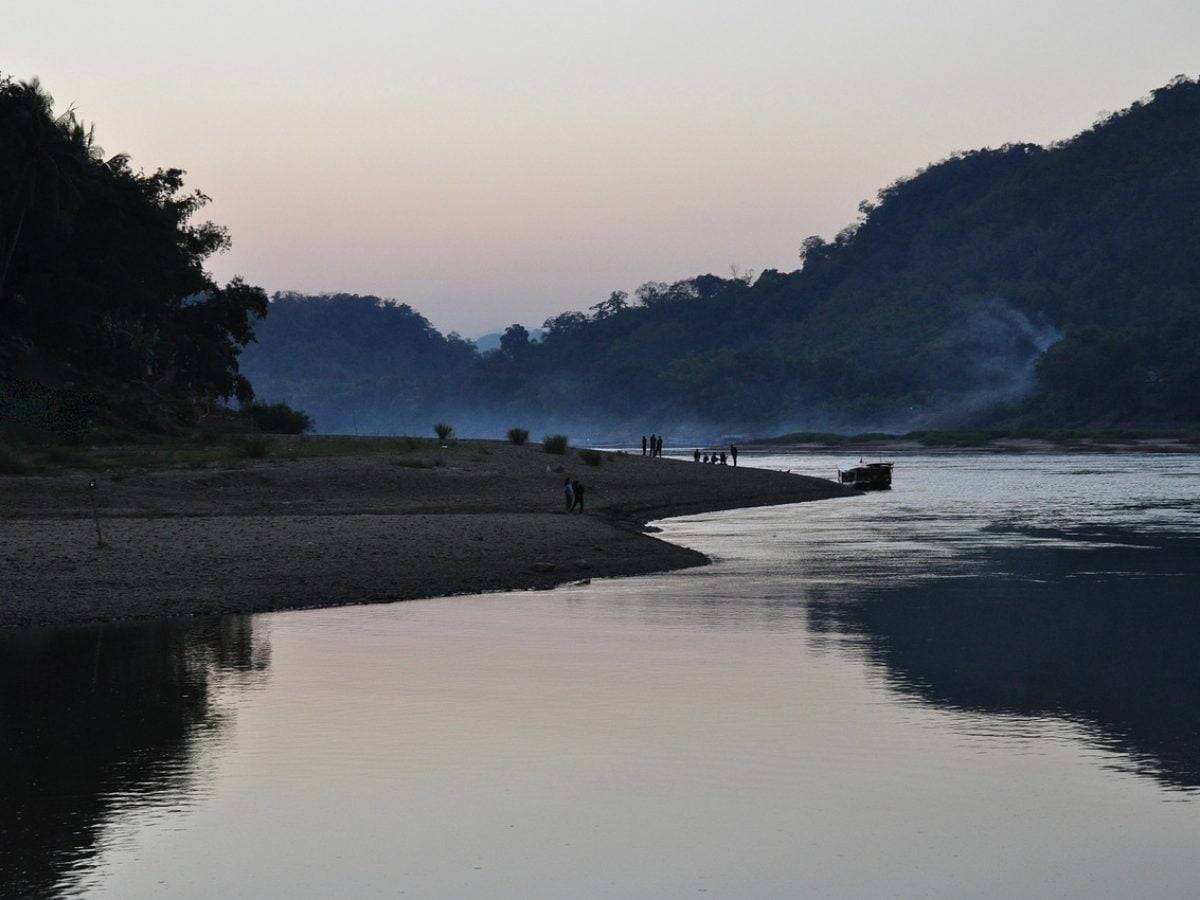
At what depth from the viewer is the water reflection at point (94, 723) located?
13883 mm

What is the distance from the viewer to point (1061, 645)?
25.7 metres

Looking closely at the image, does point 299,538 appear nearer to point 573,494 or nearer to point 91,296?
point 573,494

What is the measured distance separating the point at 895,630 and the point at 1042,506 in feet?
139

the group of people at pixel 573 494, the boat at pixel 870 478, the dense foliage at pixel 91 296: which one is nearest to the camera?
the group of people at pixel 573 494

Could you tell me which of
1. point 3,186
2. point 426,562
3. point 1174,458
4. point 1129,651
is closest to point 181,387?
point 3,186

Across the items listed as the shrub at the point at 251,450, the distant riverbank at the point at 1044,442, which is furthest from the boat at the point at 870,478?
the distant riverbank at the point at 1044,442

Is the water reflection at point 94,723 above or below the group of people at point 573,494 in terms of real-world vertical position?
below

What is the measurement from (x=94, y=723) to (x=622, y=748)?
6.79m

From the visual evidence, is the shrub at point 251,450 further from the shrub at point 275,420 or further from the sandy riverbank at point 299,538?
the shrub at point 275,420

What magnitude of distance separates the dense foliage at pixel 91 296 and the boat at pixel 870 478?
1422 inches

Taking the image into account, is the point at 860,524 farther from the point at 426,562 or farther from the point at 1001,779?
the point at 1001,779

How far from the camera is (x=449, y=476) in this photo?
55.8 metres

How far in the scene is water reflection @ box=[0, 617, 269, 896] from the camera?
13.9 meters

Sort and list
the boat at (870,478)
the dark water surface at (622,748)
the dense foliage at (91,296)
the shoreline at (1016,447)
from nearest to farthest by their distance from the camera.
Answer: the dark water surface at (622,748) → the dense foliage at (91,296) → the boat at (870,478) → the shoreline at (1016,447)
